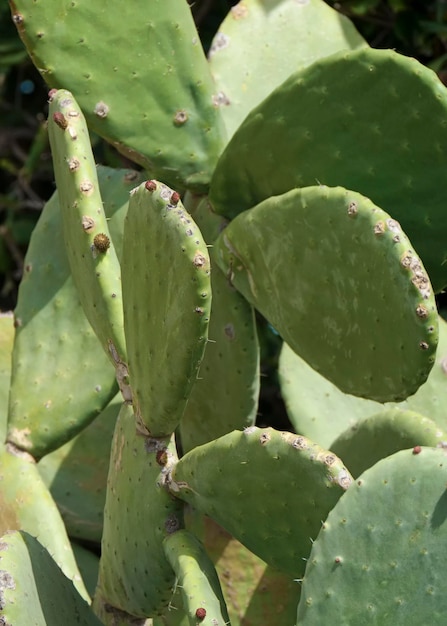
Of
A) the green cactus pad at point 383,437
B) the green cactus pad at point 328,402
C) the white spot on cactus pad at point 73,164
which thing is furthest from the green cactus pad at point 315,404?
the white spot on cactus pad at point 73,164

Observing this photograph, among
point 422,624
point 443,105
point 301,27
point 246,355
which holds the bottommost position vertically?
point 246,355

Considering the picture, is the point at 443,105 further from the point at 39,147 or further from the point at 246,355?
the point at 39,147

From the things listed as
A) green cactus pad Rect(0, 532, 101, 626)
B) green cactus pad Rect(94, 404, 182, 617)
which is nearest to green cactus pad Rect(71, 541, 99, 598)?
green cactus pad Rect(94, 404, 182, 617)

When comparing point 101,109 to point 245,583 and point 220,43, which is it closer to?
point 220,43

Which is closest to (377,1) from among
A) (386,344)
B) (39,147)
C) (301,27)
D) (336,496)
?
(301,27)

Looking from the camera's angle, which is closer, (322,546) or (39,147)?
(322,546)

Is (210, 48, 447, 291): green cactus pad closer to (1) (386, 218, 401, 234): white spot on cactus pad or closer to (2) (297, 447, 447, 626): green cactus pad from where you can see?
(1) (386, 218, 401, 234): white spot on cactus pad

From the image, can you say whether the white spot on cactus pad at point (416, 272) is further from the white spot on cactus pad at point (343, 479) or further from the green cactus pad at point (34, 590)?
the green cactus pad at point (34, 590)
